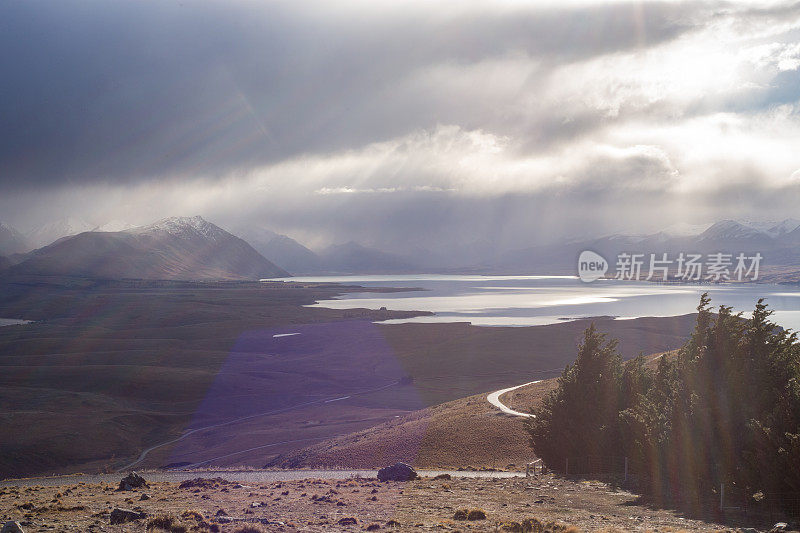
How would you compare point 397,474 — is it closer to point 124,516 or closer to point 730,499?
point 124,516

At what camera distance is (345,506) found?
2191 cm

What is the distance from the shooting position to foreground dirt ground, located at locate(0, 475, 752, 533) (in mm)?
17594

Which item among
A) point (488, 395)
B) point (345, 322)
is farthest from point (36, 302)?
point (488, 395)

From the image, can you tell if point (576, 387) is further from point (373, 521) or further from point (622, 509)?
point (373, 521)

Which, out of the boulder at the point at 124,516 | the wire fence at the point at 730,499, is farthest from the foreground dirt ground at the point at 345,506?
the wire fence at the point at 730,499

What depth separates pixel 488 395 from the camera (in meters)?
59.2

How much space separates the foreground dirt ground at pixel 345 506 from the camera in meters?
17.6

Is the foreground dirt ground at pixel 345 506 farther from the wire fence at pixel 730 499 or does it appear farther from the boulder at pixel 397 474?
the wire fence at pixel 730 499

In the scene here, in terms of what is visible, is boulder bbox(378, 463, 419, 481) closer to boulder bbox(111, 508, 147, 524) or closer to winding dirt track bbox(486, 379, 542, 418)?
boulder bbox(111, 508, 147, 524)

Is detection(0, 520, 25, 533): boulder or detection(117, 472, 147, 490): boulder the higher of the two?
detection(0, 520, 25, 533): boulder

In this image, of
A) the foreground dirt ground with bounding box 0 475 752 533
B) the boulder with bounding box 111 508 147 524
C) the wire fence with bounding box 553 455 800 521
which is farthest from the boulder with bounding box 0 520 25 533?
the wire fence with bounding box 553 455 800 521

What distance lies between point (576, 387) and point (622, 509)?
37.9ft

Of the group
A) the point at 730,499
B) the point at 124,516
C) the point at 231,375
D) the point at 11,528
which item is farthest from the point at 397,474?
the point at 231,375

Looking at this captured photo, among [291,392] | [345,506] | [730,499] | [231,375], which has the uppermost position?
[730,499]
